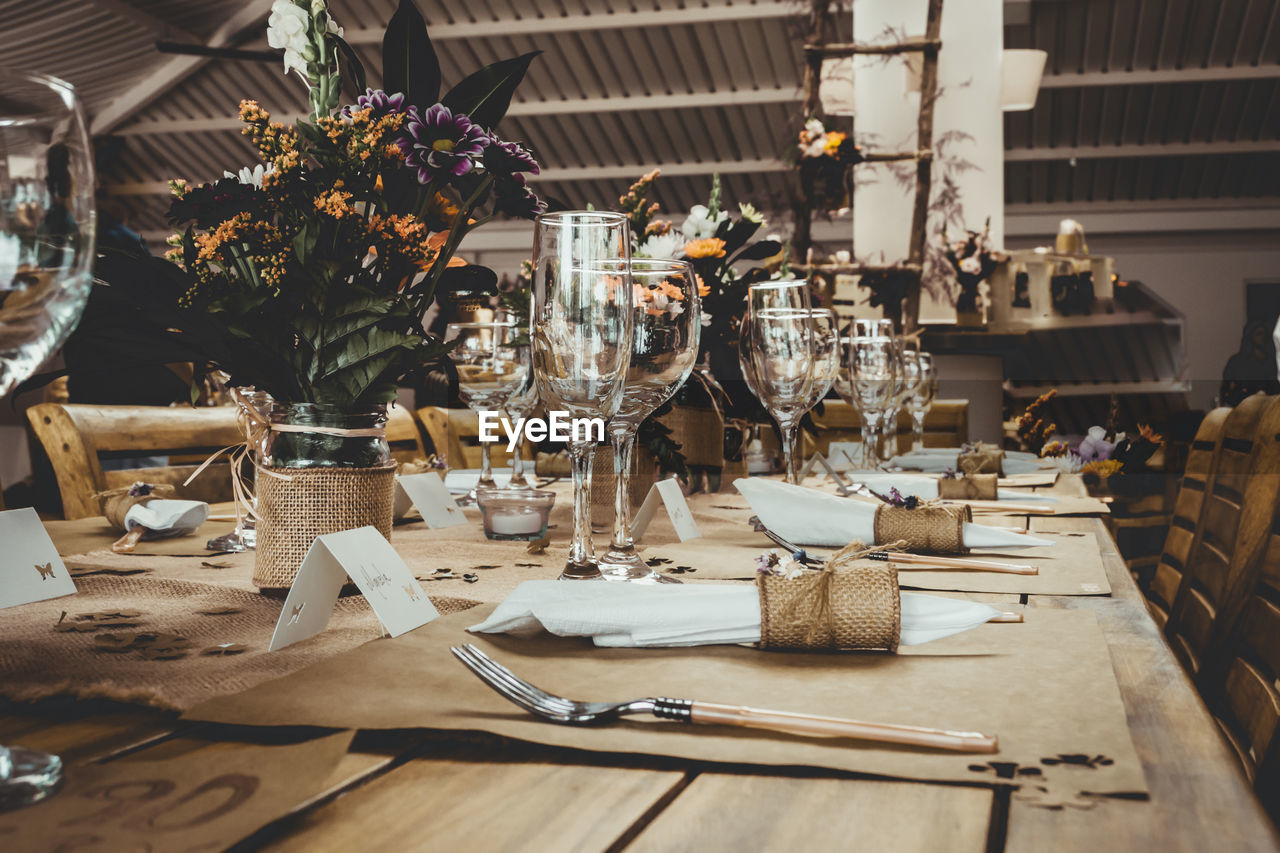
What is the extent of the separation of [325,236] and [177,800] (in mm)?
570

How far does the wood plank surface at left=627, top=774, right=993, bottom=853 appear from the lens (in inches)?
13.5

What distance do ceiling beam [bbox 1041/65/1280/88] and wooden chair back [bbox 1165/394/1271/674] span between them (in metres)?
11.7

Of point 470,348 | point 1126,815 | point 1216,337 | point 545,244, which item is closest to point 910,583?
point 545,244

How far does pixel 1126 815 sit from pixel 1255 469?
1.41 m

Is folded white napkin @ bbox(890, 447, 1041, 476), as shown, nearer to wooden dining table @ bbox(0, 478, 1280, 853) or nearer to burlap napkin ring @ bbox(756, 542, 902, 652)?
burlap napkin ring @ bbox(756, 542, 902, 652)

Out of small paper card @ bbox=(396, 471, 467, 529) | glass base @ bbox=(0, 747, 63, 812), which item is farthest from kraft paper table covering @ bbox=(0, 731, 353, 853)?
small paper card @ bbox=(396, 471, 467, 529)

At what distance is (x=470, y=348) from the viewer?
1333 millimetres

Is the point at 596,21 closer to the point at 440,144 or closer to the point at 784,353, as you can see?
the point at 784,353

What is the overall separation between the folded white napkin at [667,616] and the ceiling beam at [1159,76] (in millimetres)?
13091

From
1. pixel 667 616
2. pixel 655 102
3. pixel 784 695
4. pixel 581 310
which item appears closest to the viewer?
pixel 784 695

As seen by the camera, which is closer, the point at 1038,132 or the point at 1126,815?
the point at 1126,815

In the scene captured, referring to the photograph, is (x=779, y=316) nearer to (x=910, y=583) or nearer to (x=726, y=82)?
(x=910, y=583)

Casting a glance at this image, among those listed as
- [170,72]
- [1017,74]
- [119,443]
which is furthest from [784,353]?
[170,72]

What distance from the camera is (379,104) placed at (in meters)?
0.88
